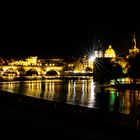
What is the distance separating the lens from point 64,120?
37.2ft

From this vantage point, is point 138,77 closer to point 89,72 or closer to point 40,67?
point 40,67

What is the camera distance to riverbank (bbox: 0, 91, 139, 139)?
9.25 m

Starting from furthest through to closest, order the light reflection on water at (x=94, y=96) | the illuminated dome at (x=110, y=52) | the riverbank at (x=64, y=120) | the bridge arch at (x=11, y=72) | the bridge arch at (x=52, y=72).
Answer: the bridge arch at (x=52, y=72), the illuminated dome at (x=110, y=52), the bridge arch at (x=11, y=72), the light reflection on water at (x=94, y=96), the riverbank at (x=64, y=120)

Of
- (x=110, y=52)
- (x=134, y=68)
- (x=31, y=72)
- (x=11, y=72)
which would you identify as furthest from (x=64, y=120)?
(x=31, y=72)

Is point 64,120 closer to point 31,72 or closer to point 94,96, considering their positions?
point 94,96

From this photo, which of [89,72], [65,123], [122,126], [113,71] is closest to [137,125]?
[122,126]

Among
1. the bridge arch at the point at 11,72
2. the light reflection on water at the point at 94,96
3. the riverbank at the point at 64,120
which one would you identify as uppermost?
the bridge arch at the point at 11,72

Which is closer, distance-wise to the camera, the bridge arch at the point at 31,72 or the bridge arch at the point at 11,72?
the bridge arch at the point at 11,72

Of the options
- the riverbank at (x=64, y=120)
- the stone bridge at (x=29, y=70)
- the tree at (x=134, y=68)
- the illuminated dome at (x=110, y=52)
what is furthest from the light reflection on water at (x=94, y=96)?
the illuminated dome at (x=110, y=52)

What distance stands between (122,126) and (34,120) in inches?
184

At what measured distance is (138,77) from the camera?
142 ft

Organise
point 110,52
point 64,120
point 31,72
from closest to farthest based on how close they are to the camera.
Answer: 1. point 64,120
2. point 110,52
3. point 31,72

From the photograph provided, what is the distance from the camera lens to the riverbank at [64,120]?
364 inches

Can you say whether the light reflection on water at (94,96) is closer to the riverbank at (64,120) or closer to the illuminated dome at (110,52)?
the riverbank at (64,120)
